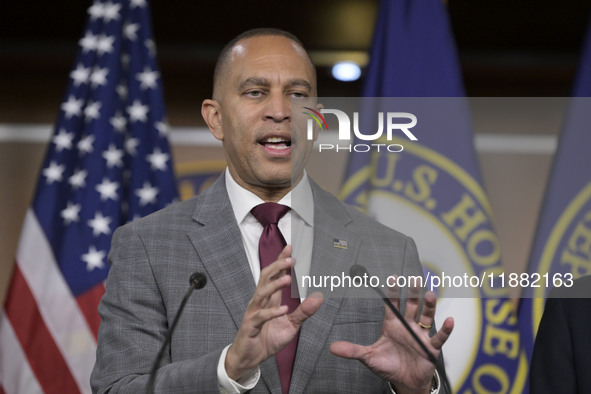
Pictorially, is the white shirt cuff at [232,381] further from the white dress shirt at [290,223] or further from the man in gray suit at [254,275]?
the white dress shirt at [290,223]

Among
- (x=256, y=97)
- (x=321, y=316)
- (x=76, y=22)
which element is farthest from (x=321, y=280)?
(x=76, y=22)

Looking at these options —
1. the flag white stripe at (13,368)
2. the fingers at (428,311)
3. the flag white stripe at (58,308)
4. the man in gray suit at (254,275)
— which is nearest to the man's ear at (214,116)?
the man in gray suit at (254,275)

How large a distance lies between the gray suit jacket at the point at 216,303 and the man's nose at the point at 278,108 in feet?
0.83

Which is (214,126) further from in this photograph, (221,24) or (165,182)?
(221,24)

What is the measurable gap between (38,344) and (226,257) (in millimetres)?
1442

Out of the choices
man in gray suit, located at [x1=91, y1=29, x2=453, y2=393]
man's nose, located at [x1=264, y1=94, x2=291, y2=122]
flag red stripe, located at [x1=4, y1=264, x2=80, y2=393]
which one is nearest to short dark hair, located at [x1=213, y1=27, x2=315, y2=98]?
man in gray suit, located at [x1=91, y1=29, x2=453, y2=393]

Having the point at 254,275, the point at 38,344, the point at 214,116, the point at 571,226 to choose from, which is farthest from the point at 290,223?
the point at 38,344

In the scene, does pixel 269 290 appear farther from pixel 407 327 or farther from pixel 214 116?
pixel 214 116

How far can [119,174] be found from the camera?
2947 millimetres

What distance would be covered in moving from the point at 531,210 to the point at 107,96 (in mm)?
1881

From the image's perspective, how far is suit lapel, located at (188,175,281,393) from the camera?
1623 millimetres

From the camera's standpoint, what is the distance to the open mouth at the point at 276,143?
5.54 ft

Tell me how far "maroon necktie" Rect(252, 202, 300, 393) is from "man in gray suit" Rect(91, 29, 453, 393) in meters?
0.02

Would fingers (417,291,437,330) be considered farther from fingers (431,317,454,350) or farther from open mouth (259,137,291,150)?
open mouth (259,137,291,150)
